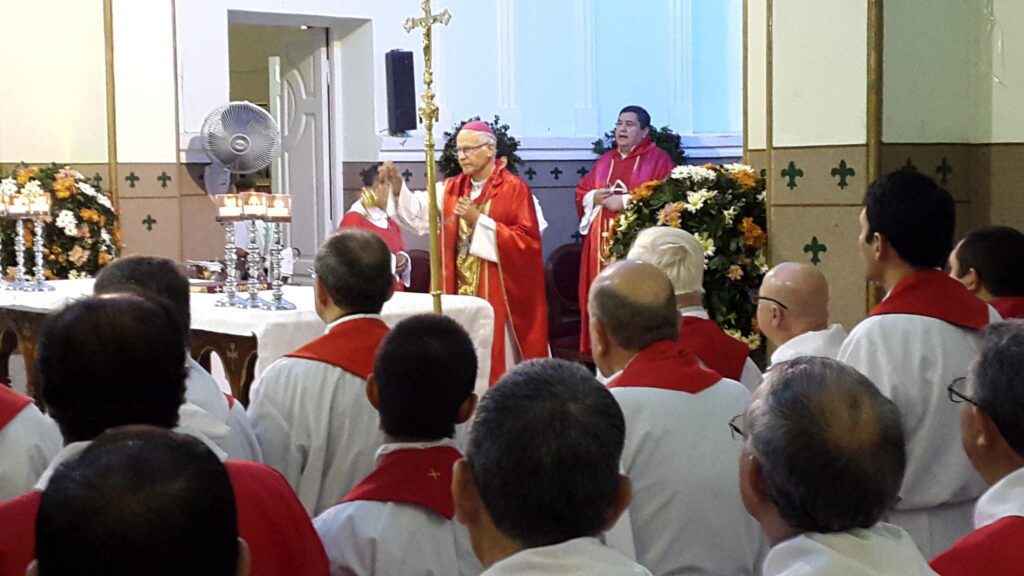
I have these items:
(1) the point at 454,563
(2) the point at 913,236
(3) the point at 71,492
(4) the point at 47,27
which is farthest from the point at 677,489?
(4) the point at 47,27

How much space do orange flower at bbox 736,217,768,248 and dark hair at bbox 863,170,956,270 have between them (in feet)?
9.04

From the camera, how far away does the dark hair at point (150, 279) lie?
295 centimetres

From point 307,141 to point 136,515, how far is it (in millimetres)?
9492

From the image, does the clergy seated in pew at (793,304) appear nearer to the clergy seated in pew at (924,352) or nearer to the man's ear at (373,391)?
the clergy seated in pew at (924,352)

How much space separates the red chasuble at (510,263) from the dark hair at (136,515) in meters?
6.59

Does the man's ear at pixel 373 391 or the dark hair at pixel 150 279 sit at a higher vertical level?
the dark hair at pixel 150 279

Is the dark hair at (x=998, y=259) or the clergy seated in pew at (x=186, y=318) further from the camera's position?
the dark hair at (x=998, y=259)

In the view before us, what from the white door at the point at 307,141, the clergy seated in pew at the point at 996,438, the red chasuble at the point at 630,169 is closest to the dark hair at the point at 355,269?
the clergy seated in pew at the point at 996,438

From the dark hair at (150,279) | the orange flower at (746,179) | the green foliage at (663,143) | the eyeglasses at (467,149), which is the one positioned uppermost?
the green foliage at (663,143)

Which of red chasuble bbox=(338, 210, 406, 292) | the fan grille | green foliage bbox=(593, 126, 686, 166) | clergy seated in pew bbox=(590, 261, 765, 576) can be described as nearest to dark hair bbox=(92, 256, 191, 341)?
clergy seated in pew bbox=(590, 261, 765, 576)

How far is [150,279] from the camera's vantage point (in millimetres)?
2984

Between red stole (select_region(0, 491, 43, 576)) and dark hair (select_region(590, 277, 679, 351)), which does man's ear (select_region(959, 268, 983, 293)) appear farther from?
red stole (select_region(0, 491, 43, 576))

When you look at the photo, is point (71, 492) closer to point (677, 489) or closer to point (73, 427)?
point (73, 427)

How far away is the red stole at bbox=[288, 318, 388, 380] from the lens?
3.27 meters
